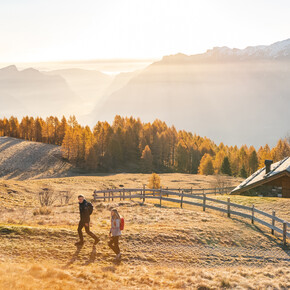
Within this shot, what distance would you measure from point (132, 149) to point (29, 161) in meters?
38.5

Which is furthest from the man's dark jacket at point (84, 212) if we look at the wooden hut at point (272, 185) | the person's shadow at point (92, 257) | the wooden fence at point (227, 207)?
the wooden hut at point (272, 185)

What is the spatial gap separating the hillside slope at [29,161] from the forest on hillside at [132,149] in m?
5.64

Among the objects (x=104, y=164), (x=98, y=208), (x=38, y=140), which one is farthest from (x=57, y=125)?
(x=98, y=208)

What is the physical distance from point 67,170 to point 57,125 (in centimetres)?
3737

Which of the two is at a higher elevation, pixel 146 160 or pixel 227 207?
pixel 146 160

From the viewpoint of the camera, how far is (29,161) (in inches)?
3878

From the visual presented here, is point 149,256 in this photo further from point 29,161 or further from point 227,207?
point 29,161

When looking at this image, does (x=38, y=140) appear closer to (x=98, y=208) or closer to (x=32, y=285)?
(x=98, y=208)

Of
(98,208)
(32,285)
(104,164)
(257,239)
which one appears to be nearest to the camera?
(32,285)

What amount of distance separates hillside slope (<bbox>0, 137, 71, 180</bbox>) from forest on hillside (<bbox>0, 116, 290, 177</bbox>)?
5.64 meters

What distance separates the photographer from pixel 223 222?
2108 centimetres

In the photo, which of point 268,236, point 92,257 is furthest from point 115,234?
point 268,236

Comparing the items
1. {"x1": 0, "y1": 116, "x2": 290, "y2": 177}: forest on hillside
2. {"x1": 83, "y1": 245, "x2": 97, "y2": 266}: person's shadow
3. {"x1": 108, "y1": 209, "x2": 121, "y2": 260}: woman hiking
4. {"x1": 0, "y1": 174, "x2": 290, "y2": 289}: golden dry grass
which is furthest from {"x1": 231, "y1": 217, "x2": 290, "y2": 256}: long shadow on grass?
{"x1": 0, "y1": 116, "x2": 290, "y2": 177}: forest on hillside

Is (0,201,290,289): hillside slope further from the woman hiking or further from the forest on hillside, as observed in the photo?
the forest on hillside
